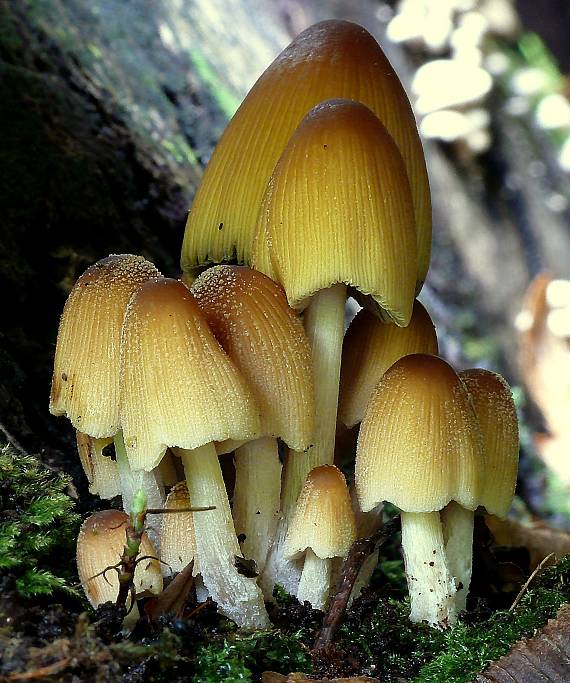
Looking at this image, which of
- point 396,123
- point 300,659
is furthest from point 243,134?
point 300,659

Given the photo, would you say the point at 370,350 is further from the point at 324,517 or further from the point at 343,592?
the point at 343,592

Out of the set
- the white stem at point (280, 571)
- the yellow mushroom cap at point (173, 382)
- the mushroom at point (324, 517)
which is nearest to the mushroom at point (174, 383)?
the yellow mushroom cap at point (173, 382)

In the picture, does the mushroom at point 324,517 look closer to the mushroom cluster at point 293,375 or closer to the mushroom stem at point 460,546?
the mushroom cluster at point 293,375

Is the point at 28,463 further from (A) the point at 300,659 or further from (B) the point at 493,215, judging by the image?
(B) the point at 493,215

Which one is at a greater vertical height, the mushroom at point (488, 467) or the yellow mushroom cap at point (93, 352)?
the yellow mushroom cap at point (93, 352)

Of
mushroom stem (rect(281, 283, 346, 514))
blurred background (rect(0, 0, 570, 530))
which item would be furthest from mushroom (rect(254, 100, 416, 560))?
blurred background (rect(0, 0, 570, 530))

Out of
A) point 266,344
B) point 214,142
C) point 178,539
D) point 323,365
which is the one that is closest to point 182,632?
point 178,539

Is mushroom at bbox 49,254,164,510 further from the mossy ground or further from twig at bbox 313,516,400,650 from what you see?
twig at bbox 313,516,400,650
